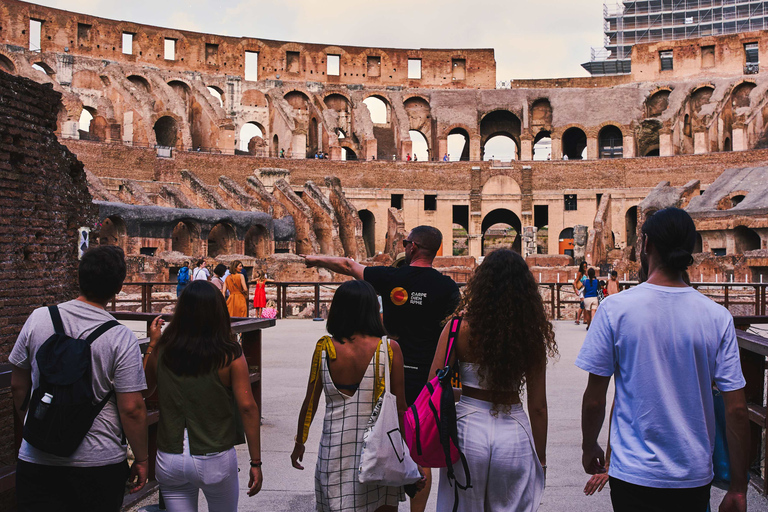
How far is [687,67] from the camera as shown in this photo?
43375mm

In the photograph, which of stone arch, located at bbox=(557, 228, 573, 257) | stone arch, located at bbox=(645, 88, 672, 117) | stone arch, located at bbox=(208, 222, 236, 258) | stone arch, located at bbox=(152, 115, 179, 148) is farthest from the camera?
stone arch, located at bbox=(645, 88, 672, 117)

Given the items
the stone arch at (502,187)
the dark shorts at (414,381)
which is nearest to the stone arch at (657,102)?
the stone arch at (502,187)

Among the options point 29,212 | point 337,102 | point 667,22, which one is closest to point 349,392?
point 29,212

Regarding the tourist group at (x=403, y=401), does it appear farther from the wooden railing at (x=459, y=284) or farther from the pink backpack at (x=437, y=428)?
the wooden railing at (x=459, y=284)

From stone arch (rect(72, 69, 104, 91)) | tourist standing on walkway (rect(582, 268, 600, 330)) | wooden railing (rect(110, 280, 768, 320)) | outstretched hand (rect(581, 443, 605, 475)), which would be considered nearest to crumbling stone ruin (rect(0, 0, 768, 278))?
stone arch (rect(72, 69, 104, 91))

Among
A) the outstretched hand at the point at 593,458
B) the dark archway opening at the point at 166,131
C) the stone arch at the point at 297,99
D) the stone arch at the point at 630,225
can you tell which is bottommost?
the outstretched hand at the point at 593,458

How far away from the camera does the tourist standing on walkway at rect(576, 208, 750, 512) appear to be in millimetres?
2564

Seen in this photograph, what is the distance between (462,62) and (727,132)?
57.1 ft

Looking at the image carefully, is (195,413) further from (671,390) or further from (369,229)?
(369,229)

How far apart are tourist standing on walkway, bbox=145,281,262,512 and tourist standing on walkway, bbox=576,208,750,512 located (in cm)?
158

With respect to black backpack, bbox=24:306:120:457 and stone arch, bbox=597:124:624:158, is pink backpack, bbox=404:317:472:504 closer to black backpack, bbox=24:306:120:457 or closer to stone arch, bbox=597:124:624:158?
black backpack, bbox=24:306:120:457

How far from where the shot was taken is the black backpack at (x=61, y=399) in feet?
9.07

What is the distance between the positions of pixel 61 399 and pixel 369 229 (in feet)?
118

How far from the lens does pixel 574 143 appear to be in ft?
154
